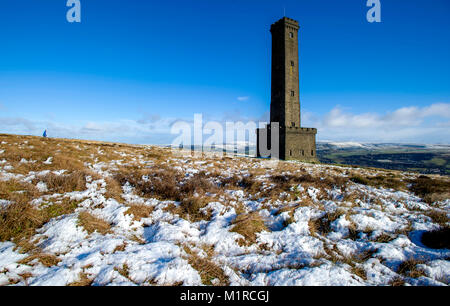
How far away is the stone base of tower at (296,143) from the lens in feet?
112

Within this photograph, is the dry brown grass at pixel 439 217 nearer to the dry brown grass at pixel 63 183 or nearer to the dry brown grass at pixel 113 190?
the dry brown grass at pixel 113 190

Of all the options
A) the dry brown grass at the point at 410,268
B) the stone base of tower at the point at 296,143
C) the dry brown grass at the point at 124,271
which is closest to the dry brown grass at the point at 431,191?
the dry brown grass at the point at 410,268

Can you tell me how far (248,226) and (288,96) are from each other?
34830 mm

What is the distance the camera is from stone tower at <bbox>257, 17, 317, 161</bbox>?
34.8 m

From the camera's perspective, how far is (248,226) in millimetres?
4859

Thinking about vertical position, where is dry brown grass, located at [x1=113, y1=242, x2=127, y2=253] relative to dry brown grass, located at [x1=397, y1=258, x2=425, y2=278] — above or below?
above

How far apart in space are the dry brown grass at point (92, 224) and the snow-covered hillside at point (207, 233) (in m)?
0.02

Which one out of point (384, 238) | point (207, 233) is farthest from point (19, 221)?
point (384, 238)

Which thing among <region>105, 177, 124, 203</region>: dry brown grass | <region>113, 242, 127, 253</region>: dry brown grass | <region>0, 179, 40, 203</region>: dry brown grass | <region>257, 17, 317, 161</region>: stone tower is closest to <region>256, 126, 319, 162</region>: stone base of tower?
<region>257, 17, 317, 161</region>: stone tower

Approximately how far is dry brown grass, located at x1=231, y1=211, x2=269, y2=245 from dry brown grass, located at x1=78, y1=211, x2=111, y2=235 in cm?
299

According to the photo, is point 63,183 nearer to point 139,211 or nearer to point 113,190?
point 113,190

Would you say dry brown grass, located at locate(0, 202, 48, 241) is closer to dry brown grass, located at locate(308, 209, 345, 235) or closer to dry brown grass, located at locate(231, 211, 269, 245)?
dry brown grass, located at locate(231, 211, 269, 245)
